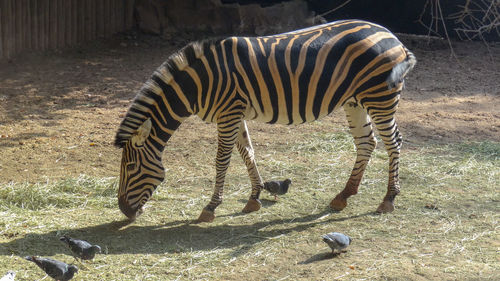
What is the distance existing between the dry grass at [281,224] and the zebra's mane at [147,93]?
1.02m

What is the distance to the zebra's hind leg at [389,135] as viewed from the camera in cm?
655

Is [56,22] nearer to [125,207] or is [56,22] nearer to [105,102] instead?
[105,102]

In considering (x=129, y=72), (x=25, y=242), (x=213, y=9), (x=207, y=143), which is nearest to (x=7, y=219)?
(x=25, y=242)

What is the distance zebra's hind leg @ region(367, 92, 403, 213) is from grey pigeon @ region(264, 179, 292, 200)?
106cm

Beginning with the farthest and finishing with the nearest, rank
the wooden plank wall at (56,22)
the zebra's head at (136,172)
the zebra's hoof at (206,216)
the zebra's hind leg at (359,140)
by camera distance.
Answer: the wooden plank wall at (56,22) < the zebra's hind leg at (359,140) < the zebra's hoof at (206,216) < the zebra's head at (136,172)

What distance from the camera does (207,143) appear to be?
9.23 metres

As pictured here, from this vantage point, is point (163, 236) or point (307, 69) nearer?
point (163, 236)

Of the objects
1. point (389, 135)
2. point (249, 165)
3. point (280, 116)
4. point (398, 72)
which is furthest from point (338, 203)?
point (398, 72)

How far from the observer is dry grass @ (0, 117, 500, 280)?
212 inches

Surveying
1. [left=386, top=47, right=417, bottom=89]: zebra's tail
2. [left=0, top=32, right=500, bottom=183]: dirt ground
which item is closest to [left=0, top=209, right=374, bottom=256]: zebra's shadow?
[left=386, top=47, right=417, bottom=89]: zebra's tail

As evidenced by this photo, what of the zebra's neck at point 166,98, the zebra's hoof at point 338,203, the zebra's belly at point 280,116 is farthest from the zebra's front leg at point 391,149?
the zebra's neck at point 166,98

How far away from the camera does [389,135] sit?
6711 mm

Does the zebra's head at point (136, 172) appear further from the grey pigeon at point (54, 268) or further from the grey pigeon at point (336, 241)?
the grey pigeon at point (336, 241)

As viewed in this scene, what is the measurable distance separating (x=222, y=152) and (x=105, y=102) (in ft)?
18.0
